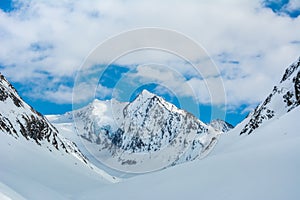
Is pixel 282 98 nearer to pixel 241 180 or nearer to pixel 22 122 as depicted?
pixel 22 122

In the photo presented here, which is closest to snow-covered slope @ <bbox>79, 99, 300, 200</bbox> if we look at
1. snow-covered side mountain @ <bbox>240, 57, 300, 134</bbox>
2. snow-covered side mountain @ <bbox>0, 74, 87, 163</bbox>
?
snow-covered side mountain @ <bbox>0, 74, 87, 163</bbox>

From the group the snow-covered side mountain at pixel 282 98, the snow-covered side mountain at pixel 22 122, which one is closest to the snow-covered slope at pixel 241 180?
the snow-covered side mountain at pixel 22 122

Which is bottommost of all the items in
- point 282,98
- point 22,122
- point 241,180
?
point 241,180

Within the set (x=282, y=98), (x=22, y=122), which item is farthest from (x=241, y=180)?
(x=282, y=98)

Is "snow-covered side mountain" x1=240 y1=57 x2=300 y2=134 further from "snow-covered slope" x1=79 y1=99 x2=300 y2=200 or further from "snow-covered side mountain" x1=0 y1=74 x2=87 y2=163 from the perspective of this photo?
"snow-covered slope" x1=79 y1=99 x2=300 y2=200

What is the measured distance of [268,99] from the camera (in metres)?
91.9

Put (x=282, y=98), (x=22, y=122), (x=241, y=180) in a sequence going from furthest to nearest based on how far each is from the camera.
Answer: (x=282, y=98) < (x=22, y=122) < (x=241, y=180)

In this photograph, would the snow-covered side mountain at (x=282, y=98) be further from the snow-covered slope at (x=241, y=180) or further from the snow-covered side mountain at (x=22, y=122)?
the snow-covered slope at (x=241, y=180)

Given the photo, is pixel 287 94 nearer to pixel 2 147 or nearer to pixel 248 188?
pixel 2 147

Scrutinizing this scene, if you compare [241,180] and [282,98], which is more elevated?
[282,98]

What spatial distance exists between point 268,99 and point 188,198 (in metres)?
82.9

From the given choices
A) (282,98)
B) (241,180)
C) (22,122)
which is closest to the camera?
(241,180)

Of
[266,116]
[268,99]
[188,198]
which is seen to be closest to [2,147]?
[188,198]

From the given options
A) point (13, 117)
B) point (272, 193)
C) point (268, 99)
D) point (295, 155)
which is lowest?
point (272, 193)
